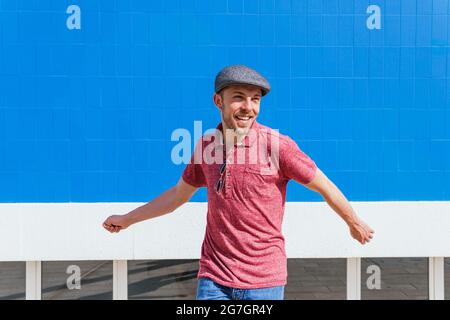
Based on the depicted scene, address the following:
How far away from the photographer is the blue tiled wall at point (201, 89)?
12.7 ft

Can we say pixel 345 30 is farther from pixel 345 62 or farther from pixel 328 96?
pixel 328 96

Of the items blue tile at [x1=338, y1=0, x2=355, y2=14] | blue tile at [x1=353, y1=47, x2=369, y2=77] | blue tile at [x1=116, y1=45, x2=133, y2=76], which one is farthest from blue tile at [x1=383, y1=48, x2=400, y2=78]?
blue tile at [x1=116, y1=45, x2=133, y2=76]

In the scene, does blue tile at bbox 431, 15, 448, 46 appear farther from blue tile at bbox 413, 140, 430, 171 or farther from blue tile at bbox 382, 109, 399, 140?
blue tile at bbox 413, 140, 430, 171

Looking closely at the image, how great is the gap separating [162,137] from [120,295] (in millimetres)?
1367

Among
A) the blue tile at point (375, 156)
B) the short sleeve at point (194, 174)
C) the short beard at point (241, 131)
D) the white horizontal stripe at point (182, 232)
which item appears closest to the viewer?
the short beard at point (241, 131)

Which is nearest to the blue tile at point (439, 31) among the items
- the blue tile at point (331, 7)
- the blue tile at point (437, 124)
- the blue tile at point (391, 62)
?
the blue tile at point (391, 62)

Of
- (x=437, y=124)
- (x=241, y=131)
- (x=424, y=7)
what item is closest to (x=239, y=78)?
(x=241, y=131)

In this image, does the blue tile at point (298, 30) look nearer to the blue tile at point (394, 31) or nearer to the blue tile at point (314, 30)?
the blue tile at point (314, 30)

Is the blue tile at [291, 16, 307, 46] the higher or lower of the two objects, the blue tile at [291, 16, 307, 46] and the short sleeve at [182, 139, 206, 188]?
the higher

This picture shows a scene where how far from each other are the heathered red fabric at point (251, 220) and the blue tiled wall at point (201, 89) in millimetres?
1814

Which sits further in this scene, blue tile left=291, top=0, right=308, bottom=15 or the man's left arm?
blue tile left=291, top=0, right=308, bottom=15

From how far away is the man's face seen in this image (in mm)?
2061
